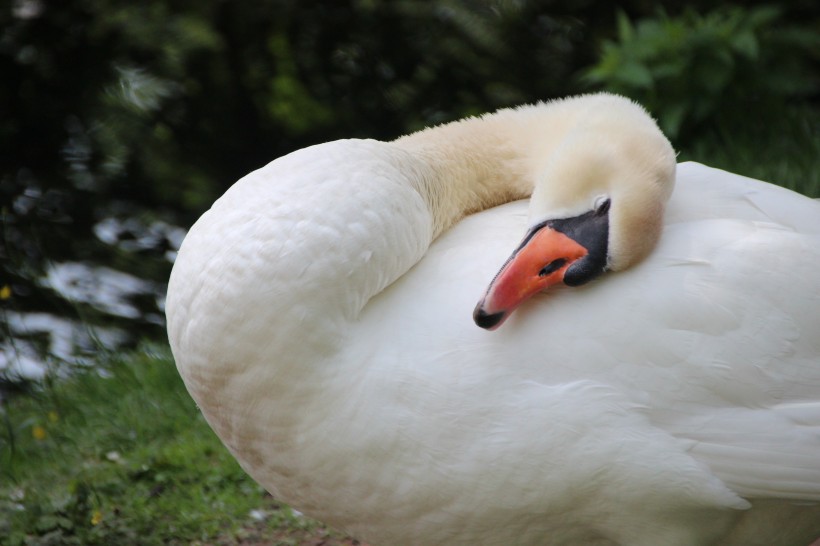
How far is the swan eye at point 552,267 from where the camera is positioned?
8.66 feet

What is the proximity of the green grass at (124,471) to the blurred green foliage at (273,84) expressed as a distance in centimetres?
105

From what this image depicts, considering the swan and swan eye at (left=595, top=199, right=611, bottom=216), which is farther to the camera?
swan eye at (left=595, top=199, right=611, bottom=216)

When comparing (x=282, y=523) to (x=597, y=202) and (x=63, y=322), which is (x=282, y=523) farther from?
(x=63, y=322)

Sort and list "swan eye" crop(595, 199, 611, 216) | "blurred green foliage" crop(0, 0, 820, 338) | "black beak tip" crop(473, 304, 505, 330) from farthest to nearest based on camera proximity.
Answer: "blurred green foliage" crop(0, 0, 820, 338), "swan eye" crop(595, 199, 611, 216), "black beak tip" crop(473, 304, 505, 330)

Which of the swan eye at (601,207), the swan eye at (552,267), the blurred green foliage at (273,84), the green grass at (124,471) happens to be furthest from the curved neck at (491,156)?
the blurred green foliage at (273,84)

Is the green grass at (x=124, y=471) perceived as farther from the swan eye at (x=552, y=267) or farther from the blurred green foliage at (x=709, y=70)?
the blurred green foliage at (x=709, y=70)

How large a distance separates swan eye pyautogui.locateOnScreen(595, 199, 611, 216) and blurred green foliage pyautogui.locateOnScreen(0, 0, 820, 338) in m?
2.92

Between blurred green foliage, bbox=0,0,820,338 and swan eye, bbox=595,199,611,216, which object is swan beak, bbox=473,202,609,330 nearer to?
swan eye, bbox=595,199,611,216

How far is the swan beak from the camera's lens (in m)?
2.56

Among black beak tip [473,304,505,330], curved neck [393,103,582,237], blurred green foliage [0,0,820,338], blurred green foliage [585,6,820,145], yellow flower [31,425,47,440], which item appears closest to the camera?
black beak tip [473,304,505,330]

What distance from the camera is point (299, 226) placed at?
2.64 metres

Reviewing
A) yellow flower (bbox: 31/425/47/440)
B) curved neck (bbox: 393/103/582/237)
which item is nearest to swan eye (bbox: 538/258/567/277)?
curved neck (bbox: 393/103/582/237)

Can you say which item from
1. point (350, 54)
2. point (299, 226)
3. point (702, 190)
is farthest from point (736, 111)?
point (299, 226)

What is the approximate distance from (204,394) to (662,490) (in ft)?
3.41
